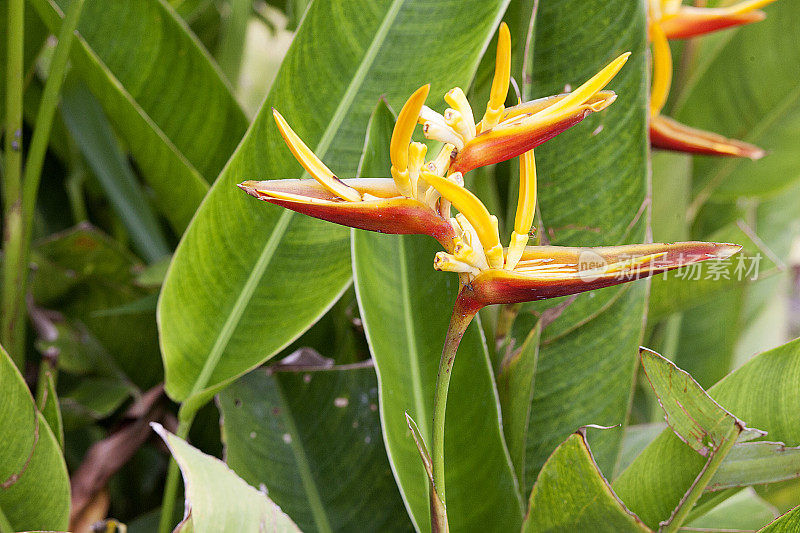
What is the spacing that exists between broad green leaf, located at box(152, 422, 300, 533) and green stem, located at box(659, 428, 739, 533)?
0.19 meters

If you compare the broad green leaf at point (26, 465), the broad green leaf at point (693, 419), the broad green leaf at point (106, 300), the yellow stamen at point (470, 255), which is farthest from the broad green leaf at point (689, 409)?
the broad green leaf at point (106, 300)

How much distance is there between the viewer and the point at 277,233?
0.41 metres

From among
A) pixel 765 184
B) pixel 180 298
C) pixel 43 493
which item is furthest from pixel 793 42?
pixel 43 493

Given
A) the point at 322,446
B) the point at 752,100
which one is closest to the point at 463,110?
the point at 322,446

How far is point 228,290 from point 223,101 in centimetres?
18

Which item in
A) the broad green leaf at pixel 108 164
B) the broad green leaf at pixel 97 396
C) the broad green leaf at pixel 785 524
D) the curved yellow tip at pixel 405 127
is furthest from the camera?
the broad green leaf at pixel 108 164

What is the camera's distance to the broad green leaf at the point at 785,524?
0.32 metres

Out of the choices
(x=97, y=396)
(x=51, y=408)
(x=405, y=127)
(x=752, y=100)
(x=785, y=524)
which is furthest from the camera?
(x=752, y=100)

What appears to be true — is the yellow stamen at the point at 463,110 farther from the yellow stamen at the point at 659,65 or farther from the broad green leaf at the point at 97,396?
the broad green leaf at the point at 97,396

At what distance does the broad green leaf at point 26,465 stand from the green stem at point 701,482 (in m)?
0.34

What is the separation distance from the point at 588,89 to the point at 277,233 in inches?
9.2

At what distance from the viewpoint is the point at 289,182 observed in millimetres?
240

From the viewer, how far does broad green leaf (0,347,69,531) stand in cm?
37

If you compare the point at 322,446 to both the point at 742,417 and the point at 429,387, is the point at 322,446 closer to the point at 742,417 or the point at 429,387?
A: the point at 429,387
